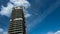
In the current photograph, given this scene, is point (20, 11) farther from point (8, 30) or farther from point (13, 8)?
point (8, 30)

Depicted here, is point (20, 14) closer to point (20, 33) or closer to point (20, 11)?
point (20, 11)

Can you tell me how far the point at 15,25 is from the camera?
94.1m

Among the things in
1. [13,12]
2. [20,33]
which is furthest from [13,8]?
[20,33]

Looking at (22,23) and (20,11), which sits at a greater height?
(20,11)

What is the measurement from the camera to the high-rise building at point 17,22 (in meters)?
92.2

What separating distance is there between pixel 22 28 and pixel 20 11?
10408 mm

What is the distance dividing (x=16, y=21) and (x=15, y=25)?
2156 millimetres

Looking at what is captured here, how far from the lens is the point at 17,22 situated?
94375mm

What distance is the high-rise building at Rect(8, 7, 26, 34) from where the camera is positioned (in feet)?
302

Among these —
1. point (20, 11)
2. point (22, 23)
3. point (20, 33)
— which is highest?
point (20, 11)

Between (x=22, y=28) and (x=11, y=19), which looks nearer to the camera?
(x=22, y=28)

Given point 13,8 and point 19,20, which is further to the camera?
point 13,8

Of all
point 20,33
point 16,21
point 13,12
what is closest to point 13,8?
point 13,12

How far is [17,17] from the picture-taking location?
97688 mm
